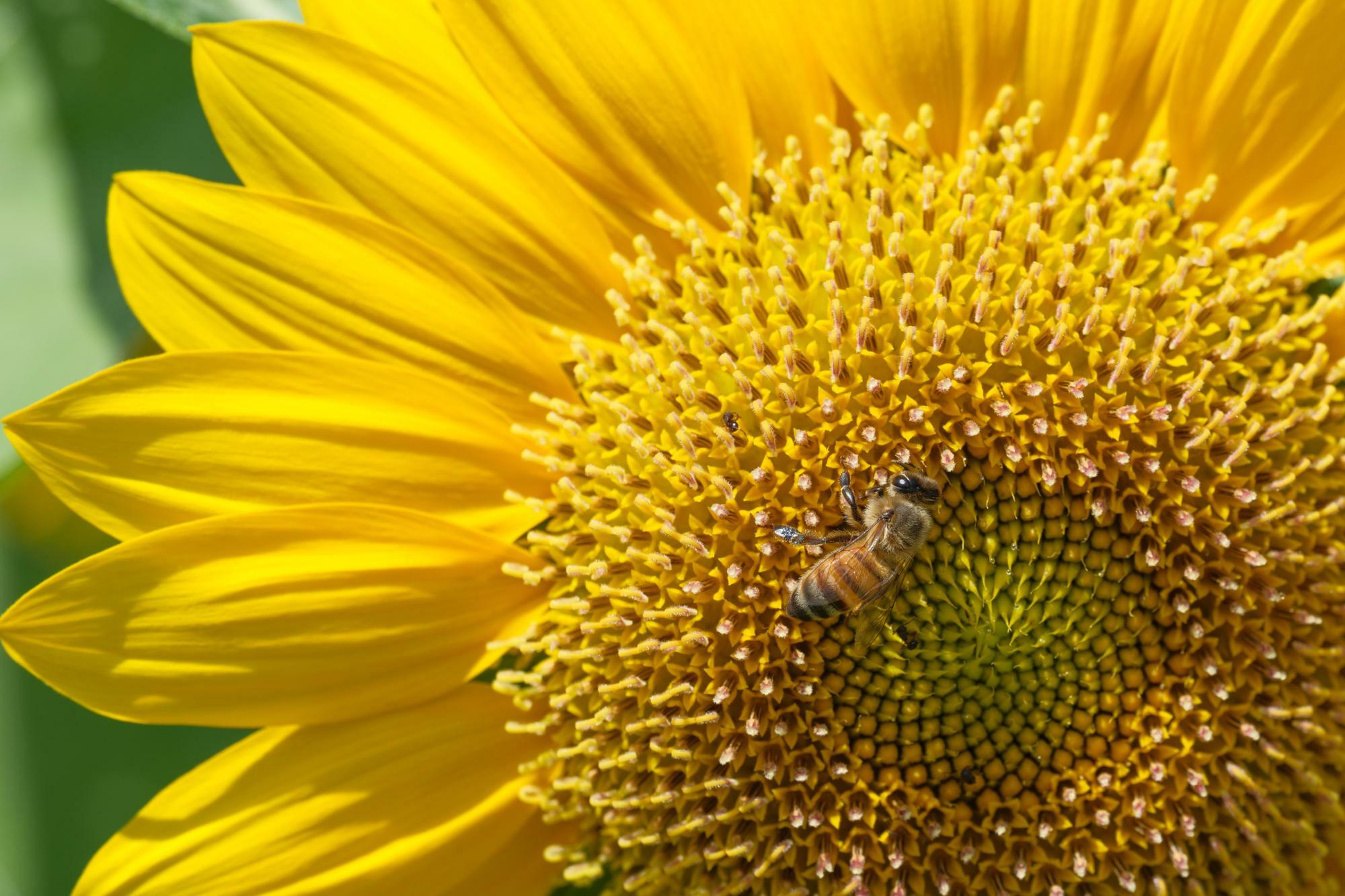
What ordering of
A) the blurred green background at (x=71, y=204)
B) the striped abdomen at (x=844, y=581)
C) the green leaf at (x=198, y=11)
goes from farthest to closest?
the blurred green background at (x=71, y=204) → the green leaf at (x=198, y=11) → the striped abdomen at (x=844, y=581)

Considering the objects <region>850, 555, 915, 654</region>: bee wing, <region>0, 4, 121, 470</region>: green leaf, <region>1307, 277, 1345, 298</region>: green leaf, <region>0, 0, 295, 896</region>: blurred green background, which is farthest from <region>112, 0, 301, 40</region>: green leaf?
<region>1307, 277, 1345, 298</region>: green leaf

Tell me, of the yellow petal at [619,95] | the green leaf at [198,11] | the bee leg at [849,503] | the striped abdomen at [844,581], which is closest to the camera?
the striped abdomen at [844,581]

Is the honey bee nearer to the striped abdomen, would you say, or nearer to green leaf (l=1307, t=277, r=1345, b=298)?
the striped abdomen

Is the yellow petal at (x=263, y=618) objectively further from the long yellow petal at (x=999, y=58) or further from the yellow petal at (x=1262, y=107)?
the yellow petal at (x=1262, y=107)

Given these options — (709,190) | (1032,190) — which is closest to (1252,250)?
(1032,190)

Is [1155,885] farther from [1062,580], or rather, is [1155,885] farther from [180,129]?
[180,129]

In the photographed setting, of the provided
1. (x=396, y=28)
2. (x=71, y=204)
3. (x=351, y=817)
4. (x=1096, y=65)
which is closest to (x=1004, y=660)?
(x=1096, y=65)

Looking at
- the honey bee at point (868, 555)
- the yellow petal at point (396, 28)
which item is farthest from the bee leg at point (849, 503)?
the yellow petal at point (396, 28)
